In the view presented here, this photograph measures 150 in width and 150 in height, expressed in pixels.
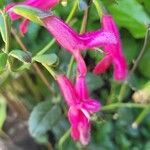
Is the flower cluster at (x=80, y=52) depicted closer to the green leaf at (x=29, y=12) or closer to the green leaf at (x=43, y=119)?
the green leaf at (x=29, y=12)

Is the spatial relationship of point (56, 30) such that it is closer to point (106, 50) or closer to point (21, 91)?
point (106, 50)

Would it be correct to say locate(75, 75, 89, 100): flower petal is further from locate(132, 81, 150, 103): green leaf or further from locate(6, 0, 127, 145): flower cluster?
locate(132, 81, 150, 103): green leaf

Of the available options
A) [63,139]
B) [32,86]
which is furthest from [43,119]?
[32,86]

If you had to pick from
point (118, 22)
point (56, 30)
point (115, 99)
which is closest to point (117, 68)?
point (56, 30)

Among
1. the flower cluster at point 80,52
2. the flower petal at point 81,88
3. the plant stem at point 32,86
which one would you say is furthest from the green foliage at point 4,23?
the plant stem at point 32,86

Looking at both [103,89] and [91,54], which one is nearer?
[91,54]

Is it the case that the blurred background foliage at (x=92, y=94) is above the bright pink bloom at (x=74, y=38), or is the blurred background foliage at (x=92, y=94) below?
below
